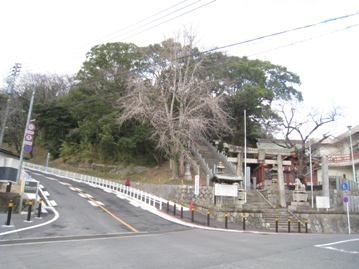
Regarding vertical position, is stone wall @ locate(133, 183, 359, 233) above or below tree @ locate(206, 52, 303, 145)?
below

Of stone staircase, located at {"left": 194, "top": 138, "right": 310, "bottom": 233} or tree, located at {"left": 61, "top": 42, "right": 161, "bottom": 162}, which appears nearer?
stone staircase, located at {"left": 194, "top": 138, "right": 310, "bottom": 233}

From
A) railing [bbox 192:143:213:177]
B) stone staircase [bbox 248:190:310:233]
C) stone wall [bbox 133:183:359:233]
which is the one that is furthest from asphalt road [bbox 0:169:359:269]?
railing [bbox 192:143:213:177]

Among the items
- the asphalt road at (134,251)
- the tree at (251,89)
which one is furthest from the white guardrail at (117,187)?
the tree at (251,89)

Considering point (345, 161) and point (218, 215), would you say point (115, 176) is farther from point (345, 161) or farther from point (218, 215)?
point (345, 161)

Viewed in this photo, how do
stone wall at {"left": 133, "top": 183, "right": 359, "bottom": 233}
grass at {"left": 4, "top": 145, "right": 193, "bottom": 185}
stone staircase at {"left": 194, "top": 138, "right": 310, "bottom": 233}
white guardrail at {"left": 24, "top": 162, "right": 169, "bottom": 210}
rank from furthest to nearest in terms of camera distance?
grass at {"left": 4, "top": 145, "right": 193, "bottom": 185} < white guardrail at {"left": 24, "top": 162, "right": 169, "bottom": 210} < stone staircase at {"left": 194, "top": 138, "right": 310, "bottom": 233} < stone wall at {"left": 133, "top": 183, "right": 359, "bottom": 233}

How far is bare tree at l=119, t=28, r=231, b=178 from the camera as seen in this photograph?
27.6 metres

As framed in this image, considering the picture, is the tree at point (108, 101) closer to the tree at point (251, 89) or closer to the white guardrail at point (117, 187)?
the white guardrail at point (117, 187)

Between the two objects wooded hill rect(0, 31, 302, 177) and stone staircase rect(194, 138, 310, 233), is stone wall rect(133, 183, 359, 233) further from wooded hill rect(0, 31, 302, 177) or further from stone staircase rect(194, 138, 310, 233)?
wooded hill rect(0, 31, 302, 177)

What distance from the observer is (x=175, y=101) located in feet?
103

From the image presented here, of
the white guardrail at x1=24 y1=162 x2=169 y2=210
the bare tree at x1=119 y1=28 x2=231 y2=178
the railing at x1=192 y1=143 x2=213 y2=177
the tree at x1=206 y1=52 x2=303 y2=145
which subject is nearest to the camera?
the white guardrail at x1=24 y1=162 x2=169 y2=210

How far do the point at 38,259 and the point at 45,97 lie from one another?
2086 inches

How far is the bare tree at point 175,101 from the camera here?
2764cm

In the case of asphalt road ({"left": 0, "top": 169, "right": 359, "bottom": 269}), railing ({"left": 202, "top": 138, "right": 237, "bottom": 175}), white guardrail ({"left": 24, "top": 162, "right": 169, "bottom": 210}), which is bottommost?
asphalt road ({"left": 0, "top": 169, "right": 359, "bottom": 269})

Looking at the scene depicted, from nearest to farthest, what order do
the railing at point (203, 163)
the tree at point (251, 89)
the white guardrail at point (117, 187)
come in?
the white guardrail at point (117, 187)
the railing at point (203, 163)
the tree at point (251, 89)
